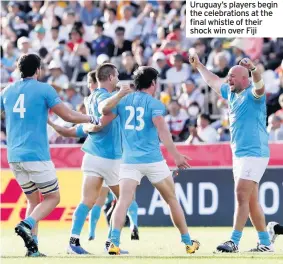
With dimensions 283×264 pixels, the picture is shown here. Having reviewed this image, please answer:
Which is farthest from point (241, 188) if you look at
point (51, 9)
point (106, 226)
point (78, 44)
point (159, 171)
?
point (51, 9)

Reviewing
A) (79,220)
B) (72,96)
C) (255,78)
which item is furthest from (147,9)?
(255,78)

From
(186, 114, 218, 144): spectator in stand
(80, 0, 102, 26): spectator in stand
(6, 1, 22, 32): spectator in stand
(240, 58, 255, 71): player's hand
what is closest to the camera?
(240, 58, 255, 71): player's hand

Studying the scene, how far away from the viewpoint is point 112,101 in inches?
531

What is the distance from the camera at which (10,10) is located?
2897 centimetres

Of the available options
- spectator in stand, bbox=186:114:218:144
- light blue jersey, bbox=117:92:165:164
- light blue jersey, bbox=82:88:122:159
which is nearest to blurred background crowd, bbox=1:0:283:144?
spectator in stand, bbox=186:114:218:144

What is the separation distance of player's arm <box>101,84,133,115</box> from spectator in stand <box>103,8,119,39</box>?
12496 millimetres

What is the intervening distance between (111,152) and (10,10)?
50.6 feet

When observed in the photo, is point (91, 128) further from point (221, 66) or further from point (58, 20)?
point (58, 20)

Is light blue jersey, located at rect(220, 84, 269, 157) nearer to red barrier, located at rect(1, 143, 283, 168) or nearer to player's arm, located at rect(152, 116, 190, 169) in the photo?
player's arm, located at rect(152, 116, 190, 169)

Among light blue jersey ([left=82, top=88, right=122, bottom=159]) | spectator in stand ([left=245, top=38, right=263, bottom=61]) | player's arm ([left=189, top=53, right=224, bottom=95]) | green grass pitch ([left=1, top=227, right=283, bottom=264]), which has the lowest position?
green grass pitch ([left=1, top=227, right=283, bottom=264])

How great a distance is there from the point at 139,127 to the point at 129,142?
244 millimetres

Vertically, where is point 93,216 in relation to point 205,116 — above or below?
Result: below

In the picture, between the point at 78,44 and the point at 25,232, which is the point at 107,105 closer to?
the point at 25,232

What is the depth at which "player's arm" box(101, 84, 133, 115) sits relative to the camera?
13.1 m
